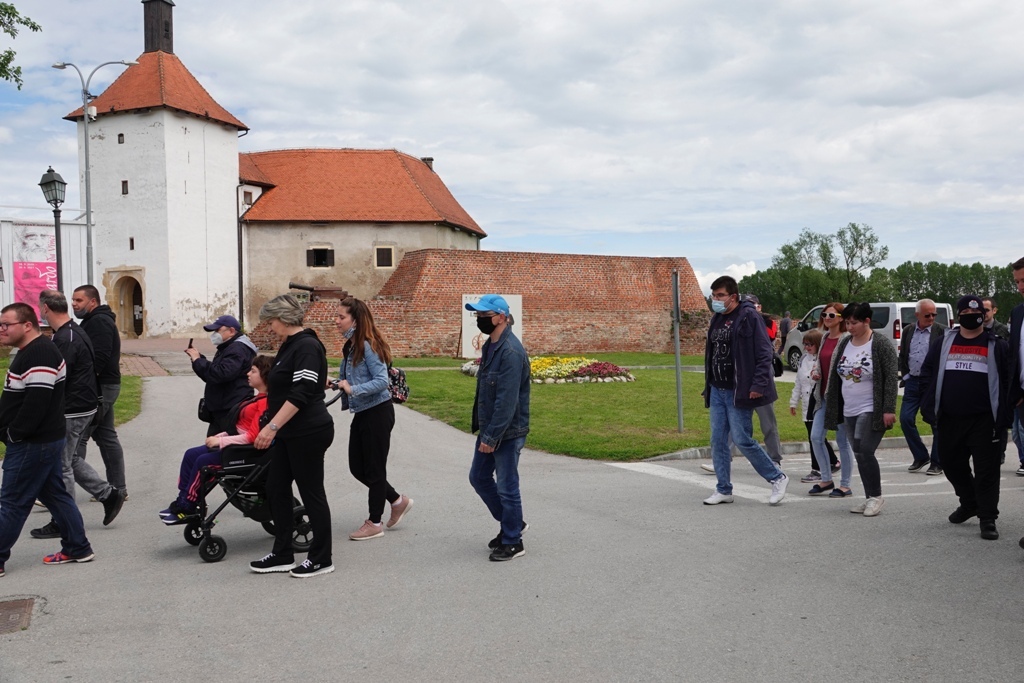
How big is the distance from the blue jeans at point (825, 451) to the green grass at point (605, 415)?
120 inches

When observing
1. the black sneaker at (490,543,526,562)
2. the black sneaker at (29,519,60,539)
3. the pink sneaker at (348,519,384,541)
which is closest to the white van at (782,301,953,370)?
the pink sneaker at (348,519,384,541)

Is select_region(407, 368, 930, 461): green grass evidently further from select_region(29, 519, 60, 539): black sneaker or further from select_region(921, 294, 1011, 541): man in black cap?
select_region(29, 519, 60, 539): black sneaker

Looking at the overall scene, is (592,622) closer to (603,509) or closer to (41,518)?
(603,509)

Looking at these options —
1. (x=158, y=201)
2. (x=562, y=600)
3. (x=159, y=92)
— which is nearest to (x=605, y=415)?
(x=562, y=600)

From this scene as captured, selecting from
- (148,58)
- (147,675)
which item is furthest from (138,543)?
(148,58)

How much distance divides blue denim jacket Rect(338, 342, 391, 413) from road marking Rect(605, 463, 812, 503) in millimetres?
3831

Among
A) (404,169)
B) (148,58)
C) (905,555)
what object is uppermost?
(148,58)

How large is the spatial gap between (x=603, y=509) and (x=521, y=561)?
193 centimetres

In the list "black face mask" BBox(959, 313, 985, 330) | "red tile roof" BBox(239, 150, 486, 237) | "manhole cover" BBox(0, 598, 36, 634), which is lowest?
"manhole cover" BBox(0, 598, 36, 634)

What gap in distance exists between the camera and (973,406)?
6949 millimetres

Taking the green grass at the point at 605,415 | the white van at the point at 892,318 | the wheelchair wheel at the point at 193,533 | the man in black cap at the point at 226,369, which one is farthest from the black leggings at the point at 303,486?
the white van at the point at 892,318

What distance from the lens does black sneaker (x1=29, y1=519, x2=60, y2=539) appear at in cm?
717

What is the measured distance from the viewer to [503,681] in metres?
4.10

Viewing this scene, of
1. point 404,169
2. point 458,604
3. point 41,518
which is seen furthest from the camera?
point 404,169
